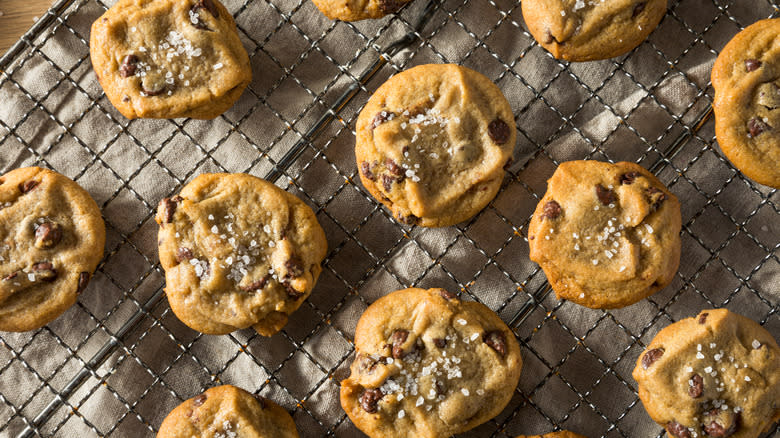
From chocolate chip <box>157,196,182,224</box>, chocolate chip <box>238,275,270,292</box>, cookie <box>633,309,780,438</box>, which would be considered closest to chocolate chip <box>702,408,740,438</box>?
cookie <box>633,309,780,438</box>

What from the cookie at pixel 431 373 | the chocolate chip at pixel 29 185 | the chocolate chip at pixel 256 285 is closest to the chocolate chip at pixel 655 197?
the cookie at pixel 431 373

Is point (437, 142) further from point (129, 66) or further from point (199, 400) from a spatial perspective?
point (199, 400)

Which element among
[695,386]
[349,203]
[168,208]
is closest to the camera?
A: [695,386]

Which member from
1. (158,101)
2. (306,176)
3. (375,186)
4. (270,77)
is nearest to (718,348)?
(375,186)

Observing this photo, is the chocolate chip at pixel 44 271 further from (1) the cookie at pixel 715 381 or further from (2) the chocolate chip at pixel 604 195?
(1) the cookie at pixel 715 381

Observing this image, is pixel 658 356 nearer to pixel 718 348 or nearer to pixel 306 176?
pixel 718 348

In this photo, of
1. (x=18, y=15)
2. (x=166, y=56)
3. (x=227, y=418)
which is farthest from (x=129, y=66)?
(x=227, y=418)
